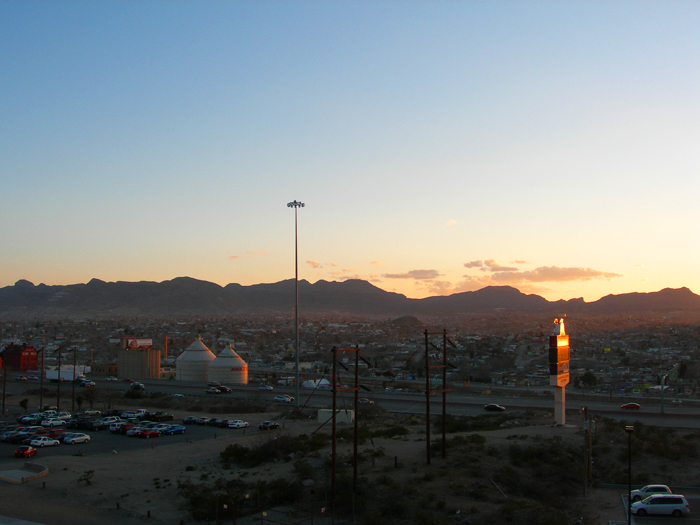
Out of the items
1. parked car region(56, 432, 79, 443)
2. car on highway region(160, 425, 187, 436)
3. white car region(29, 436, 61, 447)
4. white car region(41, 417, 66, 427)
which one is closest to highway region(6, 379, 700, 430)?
car on highway region(160, 425, 187, 436)

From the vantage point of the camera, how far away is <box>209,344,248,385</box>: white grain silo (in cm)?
7788

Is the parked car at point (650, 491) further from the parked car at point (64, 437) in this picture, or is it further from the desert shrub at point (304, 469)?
the parked car at point (64, 437)

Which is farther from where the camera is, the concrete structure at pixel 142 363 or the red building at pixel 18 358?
the red building at pixel 18 358

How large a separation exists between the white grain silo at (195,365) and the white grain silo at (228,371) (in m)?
1.88

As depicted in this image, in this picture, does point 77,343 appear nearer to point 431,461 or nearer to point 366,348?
point 366,348

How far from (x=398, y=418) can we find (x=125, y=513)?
2759cm

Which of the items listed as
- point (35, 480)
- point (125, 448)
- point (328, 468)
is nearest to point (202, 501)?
point (328, 468)

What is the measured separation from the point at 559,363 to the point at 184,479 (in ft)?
68.5

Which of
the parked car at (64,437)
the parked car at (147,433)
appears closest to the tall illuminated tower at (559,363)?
the parked car at (147,433)

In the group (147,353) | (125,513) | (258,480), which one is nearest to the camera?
(125,513)

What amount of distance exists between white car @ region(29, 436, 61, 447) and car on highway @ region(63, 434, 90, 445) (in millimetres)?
637

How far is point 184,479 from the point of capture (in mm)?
27328

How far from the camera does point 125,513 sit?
22.5 metres

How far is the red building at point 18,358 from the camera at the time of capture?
98812 mm
